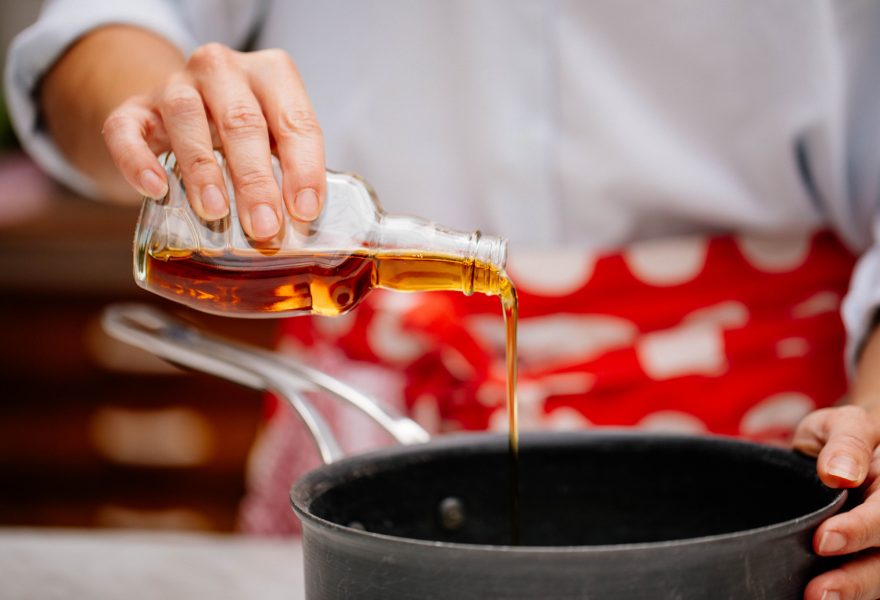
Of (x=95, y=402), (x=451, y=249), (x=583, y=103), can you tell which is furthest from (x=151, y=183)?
(x=95, y=402)

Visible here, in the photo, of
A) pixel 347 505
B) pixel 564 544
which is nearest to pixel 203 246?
pixel 347 505

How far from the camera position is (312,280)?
0.56 metres

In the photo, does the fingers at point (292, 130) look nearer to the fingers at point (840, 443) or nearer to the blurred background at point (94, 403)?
the fingers at point (840, 443)

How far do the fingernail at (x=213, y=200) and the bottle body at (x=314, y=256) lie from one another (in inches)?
0.9

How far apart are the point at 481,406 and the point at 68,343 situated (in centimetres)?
142

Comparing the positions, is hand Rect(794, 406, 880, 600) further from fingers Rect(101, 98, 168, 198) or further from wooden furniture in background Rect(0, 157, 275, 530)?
wooden furniture in background Rect(0, 157, 275, 530)

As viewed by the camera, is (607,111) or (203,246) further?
(607,111)

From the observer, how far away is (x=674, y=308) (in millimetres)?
889

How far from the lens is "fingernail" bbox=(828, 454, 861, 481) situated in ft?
1.58

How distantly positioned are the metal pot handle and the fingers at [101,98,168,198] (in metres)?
0.18

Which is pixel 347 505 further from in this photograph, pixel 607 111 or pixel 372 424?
pixel 607 111

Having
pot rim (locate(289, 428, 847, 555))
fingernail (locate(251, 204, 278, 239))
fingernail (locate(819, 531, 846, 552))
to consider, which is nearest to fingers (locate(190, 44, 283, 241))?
fingernail (locate(251, 204, 278, 239))

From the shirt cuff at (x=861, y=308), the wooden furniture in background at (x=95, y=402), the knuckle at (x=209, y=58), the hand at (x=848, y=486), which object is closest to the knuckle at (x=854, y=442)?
the hand at (x=848, y=486)

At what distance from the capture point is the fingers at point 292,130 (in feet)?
1.71
